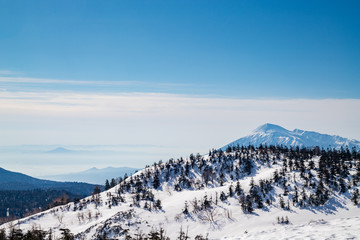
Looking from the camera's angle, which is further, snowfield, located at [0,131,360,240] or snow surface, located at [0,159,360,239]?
snowfield, located at [0,131,360,240]

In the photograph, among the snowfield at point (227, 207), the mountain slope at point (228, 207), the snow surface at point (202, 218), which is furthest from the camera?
the mountain slope at point (228, 207)

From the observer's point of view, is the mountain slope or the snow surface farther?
the mountain slope

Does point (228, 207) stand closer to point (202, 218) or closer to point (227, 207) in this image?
point (227, 207)

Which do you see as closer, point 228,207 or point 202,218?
point 202,218

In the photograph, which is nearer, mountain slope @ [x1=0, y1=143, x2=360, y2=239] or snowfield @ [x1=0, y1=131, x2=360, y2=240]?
snowfield @ [x1=0, y1=131, x2=360, y2=240]

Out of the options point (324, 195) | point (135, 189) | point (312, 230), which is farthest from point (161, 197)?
point (312, 230)

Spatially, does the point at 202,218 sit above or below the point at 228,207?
below

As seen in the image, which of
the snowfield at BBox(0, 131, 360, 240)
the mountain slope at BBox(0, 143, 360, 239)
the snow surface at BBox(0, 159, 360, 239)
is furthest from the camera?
the mountain slope at BBox(0, 143, 360, 239)

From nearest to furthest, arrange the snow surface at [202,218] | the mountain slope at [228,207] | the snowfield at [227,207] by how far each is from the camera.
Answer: the snow surface at [202,218] < the snowfield at [227,207] < the mountain slope at [228,207]

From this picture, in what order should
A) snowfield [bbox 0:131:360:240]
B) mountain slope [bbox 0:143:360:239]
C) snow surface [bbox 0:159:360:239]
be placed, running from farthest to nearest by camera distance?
1. mountain slope [bbox 0:143:360:239]
2. snowfield [bbox 0:131:360:240]
3. snow surface [bbox 0:159:360:239]

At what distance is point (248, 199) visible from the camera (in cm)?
13125

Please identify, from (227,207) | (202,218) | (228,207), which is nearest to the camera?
(202,218)

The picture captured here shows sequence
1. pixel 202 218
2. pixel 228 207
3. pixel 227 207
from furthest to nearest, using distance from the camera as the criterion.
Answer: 1. pixel 227 207
2. pixel 228 207
3. pixel 202 218

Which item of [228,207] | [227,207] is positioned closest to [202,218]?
[227,207]
